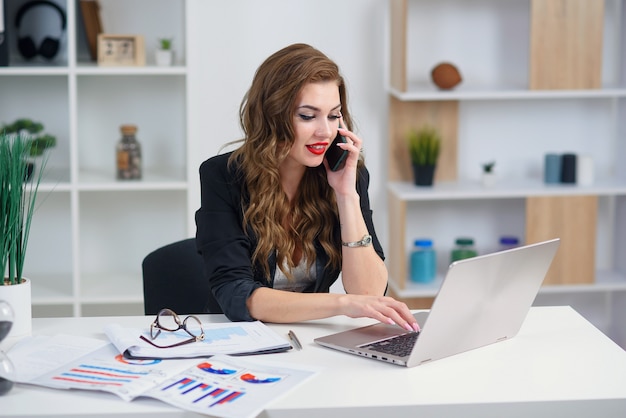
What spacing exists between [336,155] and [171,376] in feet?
2.79

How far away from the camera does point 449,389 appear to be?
5.13ft

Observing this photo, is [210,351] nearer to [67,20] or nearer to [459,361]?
[459,361]

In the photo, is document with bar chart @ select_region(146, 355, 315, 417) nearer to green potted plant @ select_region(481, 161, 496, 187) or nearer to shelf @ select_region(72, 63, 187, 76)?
shelf @ select_region(72, 63, 187, 76)

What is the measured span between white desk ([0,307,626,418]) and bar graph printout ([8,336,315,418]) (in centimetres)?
2

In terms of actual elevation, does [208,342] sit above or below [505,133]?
below

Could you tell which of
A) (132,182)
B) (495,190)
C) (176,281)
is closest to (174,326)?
(176,281)

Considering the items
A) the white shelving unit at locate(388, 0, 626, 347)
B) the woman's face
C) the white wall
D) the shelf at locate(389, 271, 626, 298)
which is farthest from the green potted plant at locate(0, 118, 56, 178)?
the woman's face

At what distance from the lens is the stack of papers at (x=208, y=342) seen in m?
1.70

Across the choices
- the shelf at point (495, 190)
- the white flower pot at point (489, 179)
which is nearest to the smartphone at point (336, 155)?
the shelf at point (495, 190)

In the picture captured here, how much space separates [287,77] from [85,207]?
1.85 m

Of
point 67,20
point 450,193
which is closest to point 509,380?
point 450,193

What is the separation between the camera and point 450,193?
360 cm

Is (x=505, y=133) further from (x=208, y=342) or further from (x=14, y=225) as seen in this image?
(x=14, y=225)

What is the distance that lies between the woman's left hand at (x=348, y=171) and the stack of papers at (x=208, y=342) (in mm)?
501
